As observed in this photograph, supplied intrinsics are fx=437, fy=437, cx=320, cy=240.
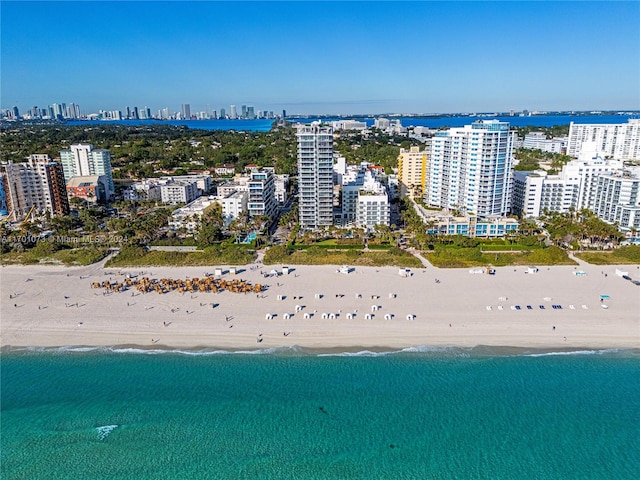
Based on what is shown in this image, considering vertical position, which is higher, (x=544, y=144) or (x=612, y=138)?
(x=612, y=138)

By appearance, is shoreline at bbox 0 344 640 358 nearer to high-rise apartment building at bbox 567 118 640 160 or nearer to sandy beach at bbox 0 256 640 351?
sandy beach at bbox 0 256 640 351

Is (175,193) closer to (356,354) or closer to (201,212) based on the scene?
(201,212)

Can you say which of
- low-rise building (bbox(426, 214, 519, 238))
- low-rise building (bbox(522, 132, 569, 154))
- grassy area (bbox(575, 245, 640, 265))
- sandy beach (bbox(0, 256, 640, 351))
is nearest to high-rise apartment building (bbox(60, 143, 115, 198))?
sandy beach (bbox(0, 256, 640, 351))

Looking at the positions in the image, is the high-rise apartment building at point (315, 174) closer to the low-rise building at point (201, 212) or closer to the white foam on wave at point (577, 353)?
the low-rise building at point (201, 212)

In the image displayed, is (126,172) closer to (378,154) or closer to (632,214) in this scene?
(378,154)

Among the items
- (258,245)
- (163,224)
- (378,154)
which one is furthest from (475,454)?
(378,154)

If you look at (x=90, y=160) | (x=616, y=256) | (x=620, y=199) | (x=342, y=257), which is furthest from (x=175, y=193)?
(x=620, y=199)

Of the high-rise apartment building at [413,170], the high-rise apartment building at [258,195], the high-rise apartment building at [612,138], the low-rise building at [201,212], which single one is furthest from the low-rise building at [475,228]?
the high-rise apartment building at [612,138]
